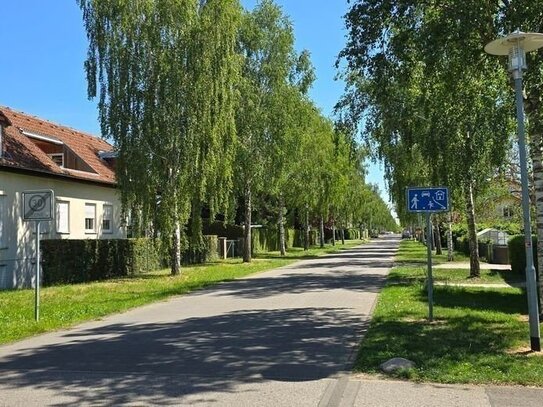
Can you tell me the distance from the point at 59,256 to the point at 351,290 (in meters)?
11.6

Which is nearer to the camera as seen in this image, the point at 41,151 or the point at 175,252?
the point at 175,252

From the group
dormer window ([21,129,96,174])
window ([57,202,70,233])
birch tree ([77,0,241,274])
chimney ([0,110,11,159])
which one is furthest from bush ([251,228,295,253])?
chimney ([0,110,11,159])

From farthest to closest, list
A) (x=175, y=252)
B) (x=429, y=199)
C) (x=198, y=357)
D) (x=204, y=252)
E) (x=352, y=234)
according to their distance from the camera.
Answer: (x=352, y=234) → (x=204, y=252) → (x=175, y=252) → (x=429, y=199) → (x=198, y=357)

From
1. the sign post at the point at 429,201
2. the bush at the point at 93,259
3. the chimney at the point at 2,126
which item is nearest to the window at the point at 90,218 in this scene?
the bush at the point at 93,259

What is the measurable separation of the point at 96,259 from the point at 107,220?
6.23 m

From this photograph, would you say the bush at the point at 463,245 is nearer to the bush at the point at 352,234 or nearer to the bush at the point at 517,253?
the bush at the point at 517,253

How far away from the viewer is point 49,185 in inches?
1021

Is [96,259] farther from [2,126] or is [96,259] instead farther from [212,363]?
[212,363]

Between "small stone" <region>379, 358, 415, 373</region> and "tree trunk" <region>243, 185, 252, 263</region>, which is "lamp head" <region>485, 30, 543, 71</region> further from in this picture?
"tree trunk" <region>243, 185, 252, 263</region>

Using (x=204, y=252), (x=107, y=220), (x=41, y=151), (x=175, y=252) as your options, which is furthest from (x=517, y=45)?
(x=204, y=252)

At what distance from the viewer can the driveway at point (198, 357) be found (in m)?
6.78

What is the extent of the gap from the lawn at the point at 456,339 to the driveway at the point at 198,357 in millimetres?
504

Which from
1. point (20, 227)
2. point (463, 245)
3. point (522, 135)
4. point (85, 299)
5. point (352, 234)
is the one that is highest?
point (522, 135)

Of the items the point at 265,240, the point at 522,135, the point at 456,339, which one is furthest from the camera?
the point at 265,240
